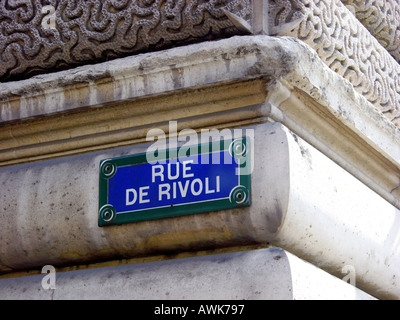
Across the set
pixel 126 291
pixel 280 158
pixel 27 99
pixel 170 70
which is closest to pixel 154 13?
pixel 170 70

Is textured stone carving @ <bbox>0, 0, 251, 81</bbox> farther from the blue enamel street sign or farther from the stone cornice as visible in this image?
the blue enamel street sign

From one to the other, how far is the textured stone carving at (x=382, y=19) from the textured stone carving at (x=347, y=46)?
7cm

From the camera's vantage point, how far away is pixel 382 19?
310cm

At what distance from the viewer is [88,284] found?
96.0 inches

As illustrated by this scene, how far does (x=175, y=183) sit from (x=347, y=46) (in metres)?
0.70

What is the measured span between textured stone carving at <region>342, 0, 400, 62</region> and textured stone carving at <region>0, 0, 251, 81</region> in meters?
0.60

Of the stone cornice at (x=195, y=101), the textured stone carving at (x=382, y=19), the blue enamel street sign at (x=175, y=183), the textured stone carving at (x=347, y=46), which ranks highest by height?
the textured stone carving at (x=382, y=19)

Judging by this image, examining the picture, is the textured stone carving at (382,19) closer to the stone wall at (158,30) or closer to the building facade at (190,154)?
the stone wall at (158,30)

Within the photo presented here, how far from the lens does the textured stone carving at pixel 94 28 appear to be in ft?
8.27

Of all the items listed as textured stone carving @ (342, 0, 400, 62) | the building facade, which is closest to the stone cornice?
the building facade

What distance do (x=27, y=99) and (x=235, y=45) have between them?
598 millimetres

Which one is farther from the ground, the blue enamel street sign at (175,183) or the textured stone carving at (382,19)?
the textured stone carving at (382,19)

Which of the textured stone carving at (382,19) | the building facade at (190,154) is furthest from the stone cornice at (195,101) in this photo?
the textured stone carving at (382,19)

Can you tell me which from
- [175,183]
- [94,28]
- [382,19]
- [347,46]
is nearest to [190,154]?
[175,183]
